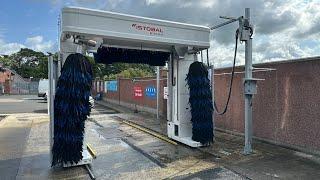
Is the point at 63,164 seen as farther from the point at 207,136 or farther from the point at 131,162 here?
the point at 207,136

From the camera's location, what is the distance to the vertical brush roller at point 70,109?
7.05 metres

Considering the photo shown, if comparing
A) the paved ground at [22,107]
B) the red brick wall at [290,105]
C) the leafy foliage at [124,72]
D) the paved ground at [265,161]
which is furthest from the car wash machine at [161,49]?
the paved ground at [22,107]

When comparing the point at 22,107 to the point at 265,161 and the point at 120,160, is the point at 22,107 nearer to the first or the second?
the point at 120,160

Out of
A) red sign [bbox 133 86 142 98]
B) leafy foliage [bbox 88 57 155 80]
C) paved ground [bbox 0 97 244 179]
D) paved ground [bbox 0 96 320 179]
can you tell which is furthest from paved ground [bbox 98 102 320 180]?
leafy foliage [bbox 88 57 155 80]

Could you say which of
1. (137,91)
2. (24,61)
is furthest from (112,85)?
(24,61)

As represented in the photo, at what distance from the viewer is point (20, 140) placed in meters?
10.6

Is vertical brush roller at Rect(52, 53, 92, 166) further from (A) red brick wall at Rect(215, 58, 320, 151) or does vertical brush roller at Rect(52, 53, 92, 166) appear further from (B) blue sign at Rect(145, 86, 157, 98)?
(B) blue sign at Rect(145, 86, 157, 98)

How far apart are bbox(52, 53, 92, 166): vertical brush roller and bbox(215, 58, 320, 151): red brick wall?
15.2 feet

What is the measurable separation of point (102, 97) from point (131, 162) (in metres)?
25.5

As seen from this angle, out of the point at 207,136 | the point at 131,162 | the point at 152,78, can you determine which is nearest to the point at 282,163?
the point at 207,136

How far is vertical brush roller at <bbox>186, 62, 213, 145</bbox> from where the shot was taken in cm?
890

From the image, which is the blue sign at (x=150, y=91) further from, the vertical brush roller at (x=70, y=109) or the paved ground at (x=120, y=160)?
the vertical brush roller at (x=70, y=109)

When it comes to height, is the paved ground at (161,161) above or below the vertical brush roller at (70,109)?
below

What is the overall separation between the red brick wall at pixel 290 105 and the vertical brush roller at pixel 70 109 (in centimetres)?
462
